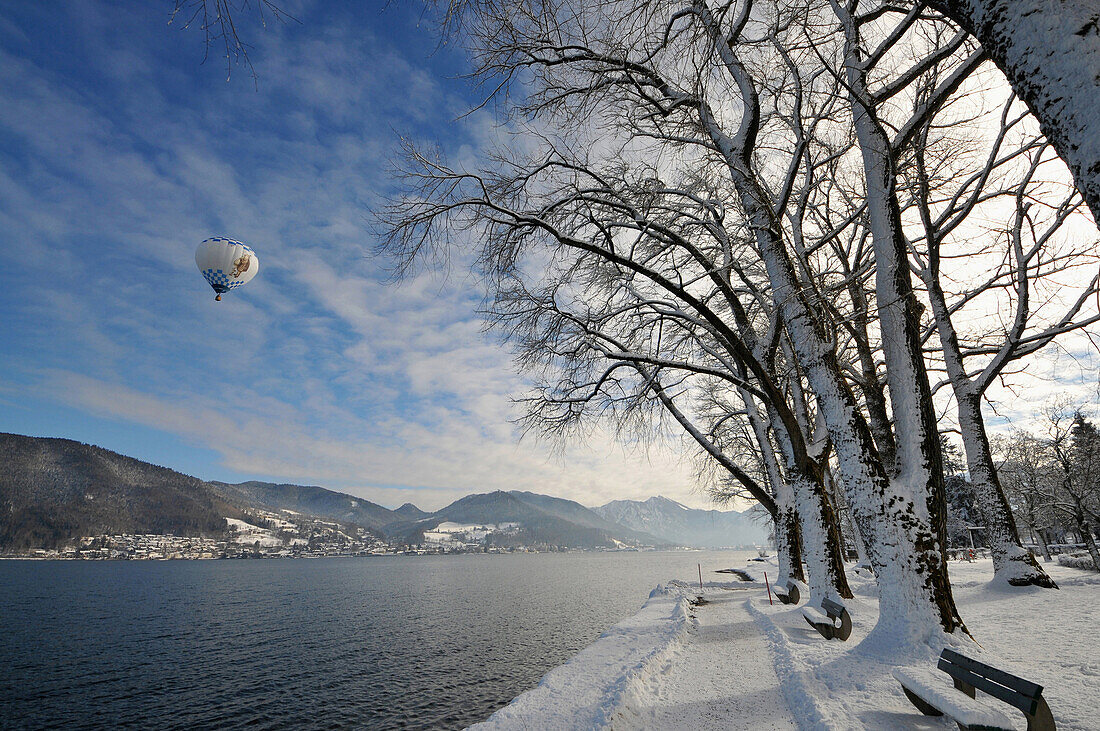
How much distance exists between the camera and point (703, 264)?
10.0 metres

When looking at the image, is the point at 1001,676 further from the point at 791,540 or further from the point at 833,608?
the point at 791,540

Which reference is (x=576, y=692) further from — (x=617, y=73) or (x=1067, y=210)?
(x=1067, y=210)

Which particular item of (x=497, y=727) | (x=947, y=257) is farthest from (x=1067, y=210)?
(x=497, y=727)

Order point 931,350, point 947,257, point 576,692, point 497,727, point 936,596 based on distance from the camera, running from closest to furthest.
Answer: point 936,596
point 497,727
point 576,692
point 947,257
point 931,350

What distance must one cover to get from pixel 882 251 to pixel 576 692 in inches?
376

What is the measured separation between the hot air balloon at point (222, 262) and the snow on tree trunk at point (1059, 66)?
31491 millimetres

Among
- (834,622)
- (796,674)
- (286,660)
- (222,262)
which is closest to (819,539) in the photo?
(834,622)

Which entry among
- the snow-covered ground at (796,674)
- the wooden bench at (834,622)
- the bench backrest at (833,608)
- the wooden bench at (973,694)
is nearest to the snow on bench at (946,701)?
the wooden bench at (973,694)

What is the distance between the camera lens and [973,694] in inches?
218

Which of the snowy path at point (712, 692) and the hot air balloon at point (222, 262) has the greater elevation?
the hot air balloon at point (222, 262)

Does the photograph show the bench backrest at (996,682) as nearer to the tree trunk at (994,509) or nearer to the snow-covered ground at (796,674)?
the snow-covered ground at (796,674)

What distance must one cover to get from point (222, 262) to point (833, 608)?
31.0 m

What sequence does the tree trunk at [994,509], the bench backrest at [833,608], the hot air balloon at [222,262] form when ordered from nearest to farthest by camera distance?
the bench backrest at [833,608], the tree trunk at [994,509], the hot air balloon at [222,262]

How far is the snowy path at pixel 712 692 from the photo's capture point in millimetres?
6797
